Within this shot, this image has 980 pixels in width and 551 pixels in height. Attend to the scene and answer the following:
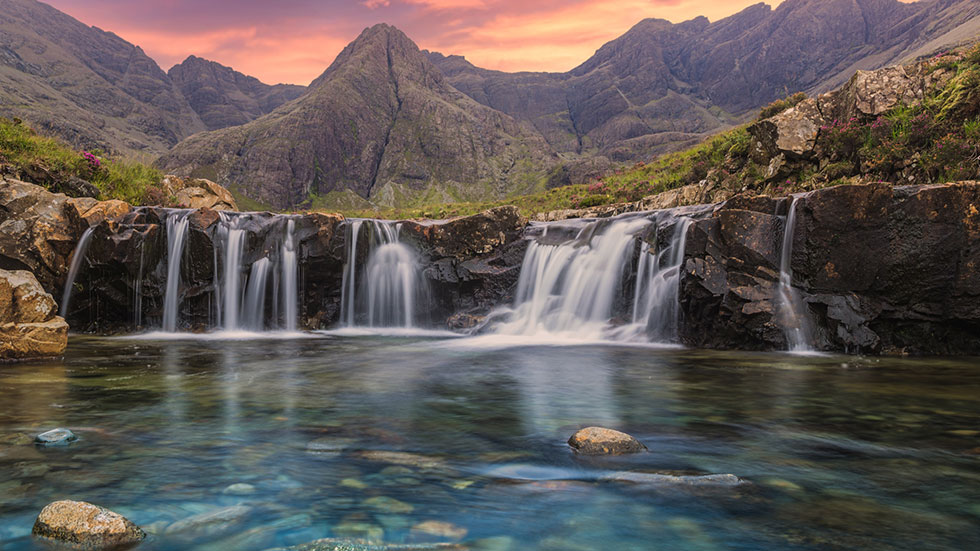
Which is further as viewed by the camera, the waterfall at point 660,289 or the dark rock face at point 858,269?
the waterfall at point 660,289

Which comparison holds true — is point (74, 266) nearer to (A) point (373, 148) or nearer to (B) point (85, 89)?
(A) point (373, 148)

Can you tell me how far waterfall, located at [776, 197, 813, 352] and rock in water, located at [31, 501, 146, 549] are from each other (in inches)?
523

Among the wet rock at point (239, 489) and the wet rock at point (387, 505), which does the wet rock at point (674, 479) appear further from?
the wet rock at point (239, 489)

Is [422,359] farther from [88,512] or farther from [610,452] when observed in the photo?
[88,512]

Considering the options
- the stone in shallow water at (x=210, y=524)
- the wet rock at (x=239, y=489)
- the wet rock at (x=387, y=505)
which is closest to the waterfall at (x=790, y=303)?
the wet rock at (x=387, y=505)

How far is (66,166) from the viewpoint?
66.7 ft

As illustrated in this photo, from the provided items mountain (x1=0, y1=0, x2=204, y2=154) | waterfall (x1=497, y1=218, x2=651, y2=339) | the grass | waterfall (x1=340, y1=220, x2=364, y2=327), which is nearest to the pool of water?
waterfall (x1=497, y1=218, x2=651, y2=339)

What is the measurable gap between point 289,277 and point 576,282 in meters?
10.00

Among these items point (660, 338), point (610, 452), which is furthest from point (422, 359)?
point (610, 452)

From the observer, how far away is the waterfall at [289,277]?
61.1 feet

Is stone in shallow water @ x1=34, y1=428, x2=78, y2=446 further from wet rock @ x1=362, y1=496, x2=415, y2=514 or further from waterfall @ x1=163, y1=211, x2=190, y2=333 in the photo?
waterfall @ x1=163, y1=211, x2=190, y2=333

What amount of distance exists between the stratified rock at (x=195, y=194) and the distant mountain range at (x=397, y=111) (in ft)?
180

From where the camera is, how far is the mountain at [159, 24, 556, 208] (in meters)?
109

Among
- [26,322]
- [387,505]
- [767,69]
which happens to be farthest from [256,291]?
[767,69]
